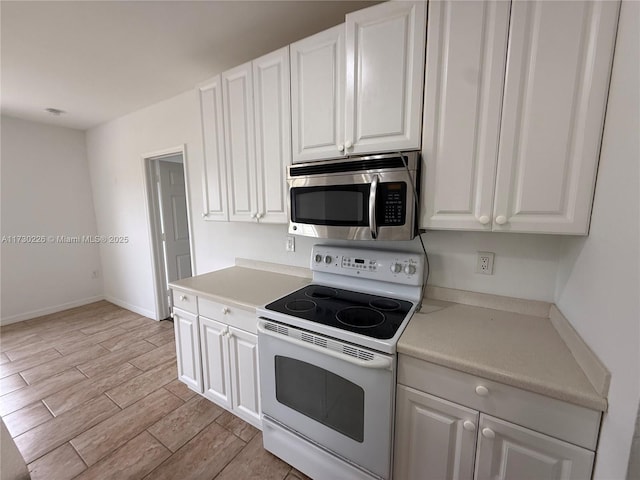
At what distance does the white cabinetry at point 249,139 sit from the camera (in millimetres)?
1617

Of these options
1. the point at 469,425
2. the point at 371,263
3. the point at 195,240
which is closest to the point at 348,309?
the point at 371,263

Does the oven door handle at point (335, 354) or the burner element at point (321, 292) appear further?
the burner element at point (321, 292)

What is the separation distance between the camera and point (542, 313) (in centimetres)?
132

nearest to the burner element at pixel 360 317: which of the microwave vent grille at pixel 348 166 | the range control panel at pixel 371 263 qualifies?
the range control panel at pixel 371 263

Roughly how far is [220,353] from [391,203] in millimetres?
1488

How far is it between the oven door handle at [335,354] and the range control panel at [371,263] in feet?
1.73

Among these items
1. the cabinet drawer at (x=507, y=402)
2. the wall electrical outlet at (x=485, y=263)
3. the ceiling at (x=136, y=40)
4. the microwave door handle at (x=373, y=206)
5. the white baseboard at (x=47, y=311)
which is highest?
the ceiling at (x=136, y=40)

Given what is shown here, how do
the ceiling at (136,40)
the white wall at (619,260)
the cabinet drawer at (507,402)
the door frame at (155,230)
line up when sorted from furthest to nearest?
the door frame at (155,230)
the ceiling at (136,40)
the cabinet drawer at (507,402)
the white wall at (619,260)

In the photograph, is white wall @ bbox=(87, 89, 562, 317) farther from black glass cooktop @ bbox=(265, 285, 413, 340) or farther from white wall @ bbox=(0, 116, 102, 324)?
black glass cooktop @ bbox=(265, 285, 413, 340)

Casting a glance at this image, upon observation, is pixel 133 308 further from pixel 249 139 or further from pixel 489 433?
pixel 489 433

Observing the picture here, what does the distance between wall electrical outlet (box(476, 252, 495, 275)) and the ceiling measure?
4.94ft

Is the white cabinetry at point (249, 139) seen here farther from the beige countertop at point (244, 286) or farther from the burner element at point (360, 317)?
the burner element at point (360, 317)

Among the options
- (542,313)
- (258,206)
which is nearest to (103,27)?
(258,206)

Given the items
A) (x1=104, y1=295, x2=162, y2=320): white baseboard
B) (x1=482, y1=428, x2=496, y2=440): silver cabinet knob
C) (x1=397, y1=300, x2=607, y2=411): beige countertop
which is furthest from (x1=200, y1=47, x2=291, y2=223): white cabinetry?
(x1=104, y1=295, x2=162, y2=320): white baseboard
